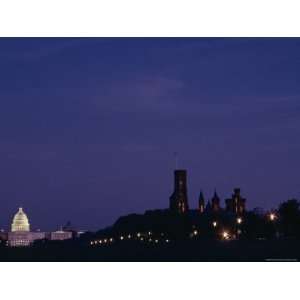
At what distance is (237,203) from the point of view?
2928 inches

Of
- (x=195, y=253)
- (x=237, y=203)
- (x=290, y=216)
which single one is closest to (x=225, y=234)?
(x=237, y=203)

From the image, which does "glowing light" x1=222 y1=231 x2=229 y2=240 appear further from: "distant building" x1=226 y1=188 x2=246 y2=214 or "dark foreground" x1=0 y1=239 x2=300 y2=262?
"dark foreground" x1=0 y1=239 x2=300 y2=262

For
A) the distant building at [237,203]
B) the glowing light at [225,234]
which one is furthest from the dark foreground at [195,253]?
the distant building at [237,203]

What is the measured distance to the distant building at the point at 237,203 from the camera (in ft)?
241

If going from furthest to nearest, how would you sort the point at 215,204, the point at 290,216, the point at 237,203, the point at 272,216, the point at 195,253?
1. the point at 215,204
2. the point at 237,203
3. the point at 290,216
4. the point at 272,216
5. the point at 195,253

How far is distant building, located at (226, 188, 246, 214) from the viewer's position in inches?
2896

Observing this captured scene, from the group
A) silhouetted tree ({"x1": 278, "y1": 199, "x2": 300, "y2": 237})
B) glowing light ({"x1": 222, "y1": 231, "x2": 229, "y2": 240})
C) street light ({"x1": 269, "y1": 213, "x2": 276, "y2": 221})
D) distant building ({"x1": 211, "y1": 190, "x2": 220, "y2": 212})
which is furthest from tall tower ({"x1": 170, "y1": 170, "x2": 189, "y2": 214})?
silhouetted tree ({"x1": 278, "y1": 199, "x2": 300, "y2": 237})

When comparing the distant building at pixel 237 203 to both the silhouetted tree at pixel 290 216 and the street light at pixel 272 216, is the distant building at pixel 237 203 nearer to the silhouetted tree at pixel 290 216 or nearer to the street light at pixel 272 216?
the street light at pixel 272 216

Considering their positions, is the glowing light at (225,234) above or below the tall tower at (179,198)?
below

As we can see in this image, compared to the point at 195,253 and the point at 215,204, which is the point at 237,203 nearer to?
the point at 215,204

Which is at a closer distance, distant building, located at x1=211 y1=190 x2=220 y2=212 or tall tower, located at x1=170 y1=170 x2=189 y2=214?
tall tower, located at x1=170 y1=170 x2=189 y2=214
